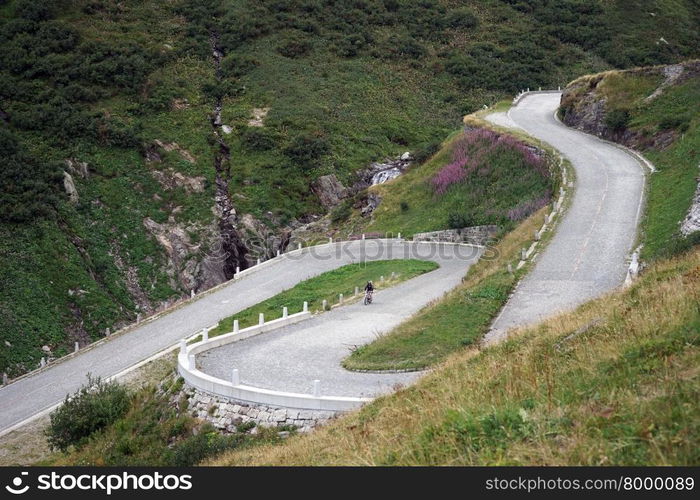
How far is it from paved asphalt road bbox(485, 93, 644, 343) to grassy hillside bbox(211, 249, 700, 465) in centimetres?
375

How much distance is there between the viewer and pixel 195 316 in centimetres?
3428

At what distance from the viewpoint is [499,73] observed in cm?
8012

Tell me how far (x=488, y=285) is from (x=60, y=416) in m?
14.7

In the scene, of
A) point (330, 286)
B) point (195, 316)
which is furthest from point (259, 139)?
point (195, 316)

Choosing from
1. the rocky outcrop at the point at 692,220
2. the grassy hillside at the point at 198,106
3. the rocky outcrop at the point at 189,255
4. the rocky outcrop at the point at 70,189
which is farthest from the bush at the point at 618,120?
the rocky outcrop at the point at 70,189

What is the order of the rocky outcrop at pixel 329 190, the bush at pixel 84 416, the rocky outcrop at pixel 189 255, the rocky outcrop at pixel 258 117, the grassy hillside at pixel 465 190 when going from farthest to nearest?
1. the rocky outcrop at pixel 258 117
2. the rocky outcrop at pixel 329 190
3. the rocky outcrop at pixel 189 255
4. the grassy hillside at pixel 465 190
5. the bush at pixel 84 416

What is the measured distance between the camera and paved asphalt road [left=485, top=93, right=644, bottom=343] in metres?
21.7

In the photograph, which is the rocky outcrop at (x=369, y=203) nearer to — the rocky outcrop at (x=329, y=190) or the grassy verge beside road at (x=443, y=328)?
the rocky outcrop at (x=329, y=190)

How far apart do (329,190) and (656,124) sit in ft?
84.7

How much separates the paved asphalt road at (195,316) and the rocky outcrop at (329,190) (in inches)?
459

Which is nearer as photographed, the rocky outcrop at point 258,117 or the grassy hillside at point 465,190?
the grassy hillside at point 465,190

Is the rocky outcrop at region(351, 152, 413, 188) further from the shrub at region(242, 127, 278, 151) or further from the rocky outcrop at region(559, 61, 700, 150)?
the rocky outcrop at region(559, 61, 700, 150)

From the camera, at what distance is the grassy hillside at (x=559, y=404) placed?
6.83 metres
